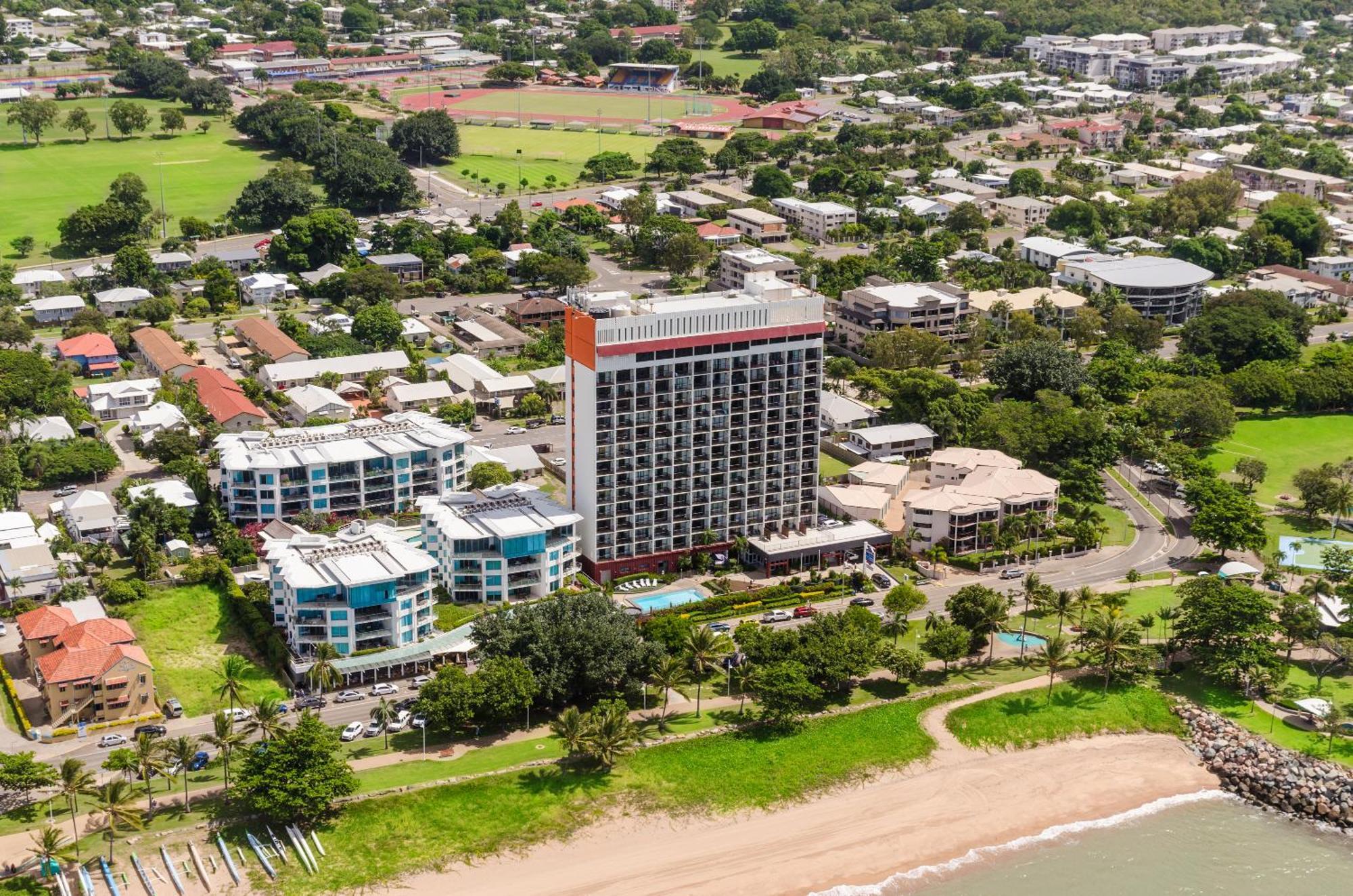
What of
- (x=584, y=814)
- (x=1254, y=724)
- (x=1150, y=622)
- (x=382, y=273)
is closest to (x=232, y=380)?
(x=382, y=273)

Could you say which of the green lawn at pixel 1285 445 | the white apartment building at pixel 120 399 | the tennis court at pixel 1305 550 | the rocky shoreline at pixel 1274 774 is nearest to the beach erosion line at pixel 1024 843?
the rocky shoreline at pixel 1274 774

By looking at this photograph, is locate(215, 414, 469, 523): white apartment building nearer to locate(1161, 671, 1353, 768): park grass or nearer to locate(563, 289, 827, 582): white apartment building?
locate(563, 289, 827, 582): white apartment building

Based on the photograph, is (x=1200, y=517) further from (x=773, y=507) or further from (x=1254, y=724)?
(x=773, y=507)

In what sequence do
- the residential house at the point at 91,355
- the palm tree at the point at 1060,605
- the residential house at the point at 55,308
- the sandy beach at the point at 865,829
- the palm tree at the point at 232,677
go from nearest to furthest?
the sandy beach at the point at 865,829 → the palm tree at the point at 232,677 → the palm tree at the point at 1060,605 → the residential house at the point at 91,355 → the residential house at the point at 55,308

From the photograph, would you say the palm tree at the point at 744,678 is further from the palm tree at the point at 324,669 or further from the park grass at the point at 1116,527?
the park grass at the point at 1116,527

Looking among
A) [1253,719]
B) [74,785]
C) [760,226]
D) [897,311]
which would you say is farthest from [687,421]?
[760,226]
